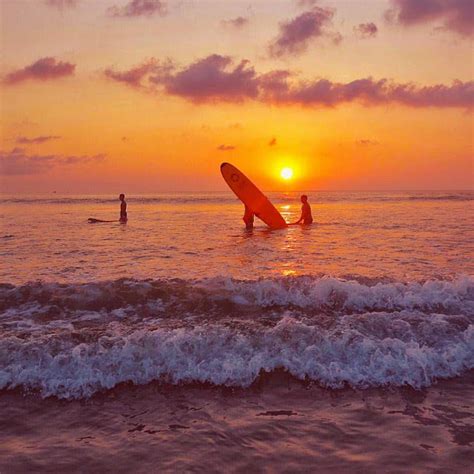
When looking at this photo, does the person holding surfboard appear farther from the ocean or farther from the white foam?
the white foam

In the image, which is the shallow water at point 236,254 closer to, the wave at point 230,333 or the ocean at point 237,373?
the ocean at point 237,373

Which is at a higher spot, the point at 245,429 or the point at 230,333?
the point at 230,333

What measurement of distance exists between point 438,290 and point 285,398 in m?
4.39

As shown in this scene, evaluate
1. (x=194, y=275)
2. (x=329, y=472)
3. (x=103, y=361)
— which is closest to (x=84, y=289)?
(x=194, y=275)

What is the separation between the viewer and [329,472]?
11.5 ft

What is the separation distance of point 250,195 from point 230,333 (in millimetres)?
15490

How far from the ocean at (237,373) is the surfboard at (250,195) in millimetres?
10808

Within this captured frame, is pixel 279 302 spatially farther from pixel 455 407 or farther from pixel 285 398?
pixel 455 407

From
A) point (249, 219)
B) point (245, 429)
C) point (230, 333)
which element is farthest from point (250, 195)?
point (245, 429)

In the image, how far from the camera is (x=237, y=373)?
17.3 ft

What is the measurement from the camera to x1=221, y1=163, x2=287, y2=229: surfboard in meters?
20.9

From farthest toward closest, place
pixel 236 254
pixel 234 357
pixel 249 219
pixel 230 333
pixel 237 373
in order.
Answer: pixel 249 219 < pixel 236 254 < pixel 230 333 < pixel 234 357 < pixel 237 373

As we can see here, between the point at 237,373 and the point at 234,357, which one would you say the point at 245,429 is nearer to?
the point at 237,373

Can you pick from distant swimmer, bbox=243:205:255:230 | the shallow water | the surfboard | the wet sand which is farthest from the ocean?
the surfboard
